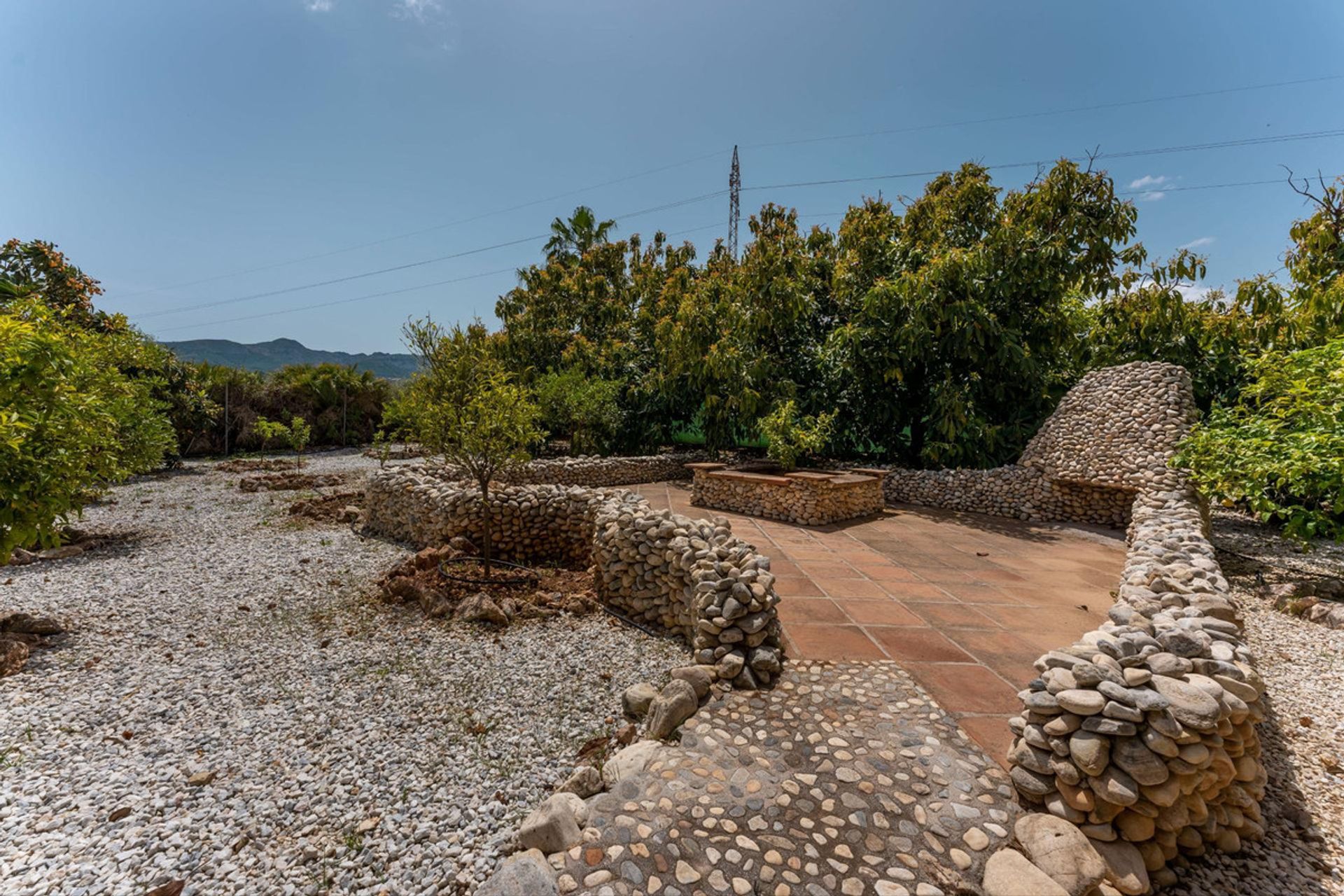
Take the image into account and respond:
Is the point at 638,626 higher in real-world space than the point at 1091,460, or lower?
lower

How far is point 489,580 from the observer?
614 cm

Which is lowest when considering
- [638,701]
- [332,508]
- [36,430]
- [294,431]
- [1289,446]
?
[638,701]

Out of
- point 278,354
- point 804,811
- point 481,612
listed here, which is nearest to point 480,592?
point 481,612

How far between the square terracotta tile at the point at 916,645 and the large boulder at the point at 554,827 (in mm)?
2490

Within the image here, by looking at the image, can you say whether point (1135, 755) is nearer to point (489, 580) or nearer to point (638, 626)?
point (638, 626)

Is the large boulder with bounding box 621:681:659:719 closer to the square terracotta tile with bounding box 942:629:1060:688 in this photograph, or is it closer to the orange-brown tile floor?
the orange-brown tile floor

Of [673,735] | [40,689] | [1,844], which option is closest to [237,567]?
[40,689]

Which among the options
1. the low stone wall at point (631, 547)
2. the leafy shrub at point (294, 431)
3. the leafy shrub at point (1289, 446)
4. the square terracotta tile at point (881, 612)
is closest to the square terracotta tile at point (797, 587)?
the square terracotta tile at point (881, 612)

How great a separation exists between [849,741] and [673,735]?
3.24 ft

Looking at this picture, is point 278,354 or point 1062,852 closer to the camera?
point 1062,852

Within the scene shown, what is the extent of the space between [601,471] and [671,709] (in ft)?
31.1

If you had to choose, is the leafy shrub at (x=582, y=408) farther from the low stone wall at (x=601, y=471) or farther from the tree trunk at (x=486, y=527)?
the tree trunk at (x=486, y=527)

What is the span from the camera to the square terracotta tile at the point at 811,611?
4492 millimetres

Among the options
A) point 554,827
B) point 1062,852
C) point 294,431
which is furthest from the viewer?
point 294,431
